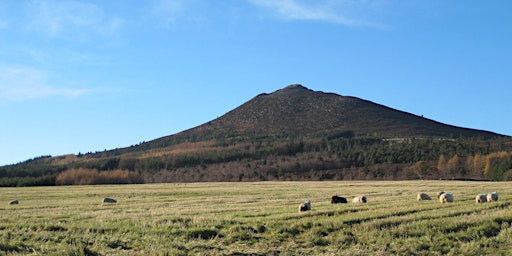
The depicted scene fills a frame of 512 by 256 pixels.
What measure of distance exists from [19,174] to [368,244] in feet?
474

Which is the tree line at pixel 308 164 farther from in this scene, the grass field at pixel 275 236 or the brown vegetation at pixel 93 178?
the grass field at pixel 275 236

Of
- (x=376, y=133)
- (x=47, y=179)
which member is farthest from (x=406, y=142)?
(x=47, y=179)

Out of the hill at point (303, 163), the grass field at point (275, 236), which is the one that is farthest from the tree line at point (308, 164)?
the grass field at point (275, 236)

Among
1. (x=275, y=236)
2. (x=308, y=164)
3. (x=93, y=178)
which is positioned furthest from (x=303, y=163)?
(x=275, y=236)

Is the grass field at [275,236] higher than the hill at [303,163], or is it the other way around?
the hill at [303,163]

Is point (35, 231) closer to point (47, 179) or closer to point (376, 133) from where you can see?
point (47, 179)

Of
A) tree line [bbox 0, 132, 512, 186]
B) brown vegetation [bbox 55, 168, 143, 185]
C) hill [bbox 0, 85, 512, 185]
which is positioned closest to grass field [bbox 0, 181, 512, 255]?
tree line [bbox 0, 132, 512, 186]

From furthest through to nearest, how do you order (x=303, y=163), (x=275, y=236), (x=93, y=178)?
(x=303, y=163)
(x=93, y=178)
(x=275, y=236)

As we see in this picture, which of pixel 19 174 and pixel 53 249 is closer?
pixel 53 249

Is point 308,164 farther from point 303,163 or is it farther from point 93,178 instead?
point 93,178

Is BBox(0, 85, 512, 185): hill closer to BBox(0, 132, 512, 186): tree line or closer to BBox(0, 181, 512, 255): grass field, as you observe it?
BBox(0, 132, 512, 186): tree line

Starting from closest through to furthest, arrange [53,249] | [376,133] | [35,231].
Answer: [53,249] < [35,231] < [376,133]

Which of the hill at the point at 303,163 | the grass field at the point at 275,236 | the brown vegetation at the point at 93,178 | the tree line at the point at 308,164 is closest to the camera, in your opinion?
the grass field at the point at 275,236

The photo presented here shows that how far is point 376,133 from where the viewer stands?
651 feet
